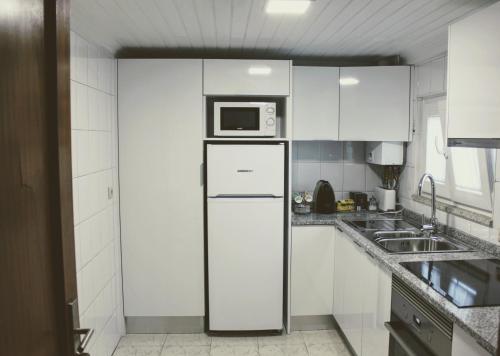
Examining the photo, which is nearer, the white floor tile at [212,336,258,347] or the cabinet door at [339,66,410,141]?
the white floor tile at [212,336,258,347]

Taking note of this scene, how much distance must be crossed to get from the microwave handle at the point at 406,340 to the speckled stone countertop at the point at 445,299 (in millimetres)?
260

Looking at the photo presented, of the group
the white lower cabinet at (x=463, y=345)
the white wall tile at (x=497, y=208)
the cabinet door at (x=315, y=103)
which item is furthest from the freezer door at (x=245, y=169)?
the white lower cabinet at (x=463, y=345)

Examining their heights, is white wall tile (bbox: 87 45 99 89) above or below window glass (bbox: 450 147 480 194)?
above

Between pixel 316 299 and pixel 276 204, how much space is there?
837 mm

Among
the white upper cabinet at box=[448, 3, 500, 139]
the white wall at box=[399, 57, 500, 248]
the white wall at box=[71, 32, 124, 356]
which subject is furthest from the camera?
the white wall at box=[399, 57, 500, 248]

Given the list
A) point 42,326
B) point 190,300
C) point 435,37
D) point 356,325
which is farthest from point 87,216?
point 435,37

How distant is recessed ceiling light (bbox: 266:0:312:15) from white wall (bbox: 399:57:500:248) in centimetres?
128

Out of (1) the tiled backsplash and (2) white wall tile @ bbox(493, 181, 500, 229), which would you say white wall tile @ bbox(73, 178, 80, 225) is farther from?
(2) white wall tile @ bbox(493, 181, 500, 229)

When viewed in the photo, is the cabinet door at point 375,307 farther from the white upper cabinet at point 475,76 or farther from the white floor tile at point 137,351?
the white floor tile at point 137,351

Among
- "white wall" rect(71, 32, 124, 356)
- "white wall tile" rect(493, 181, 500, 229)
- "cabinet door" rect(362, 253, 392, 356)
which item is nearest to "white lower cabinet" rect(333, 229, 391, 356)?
"cabinet door" rect(362, 253, 392, 356)

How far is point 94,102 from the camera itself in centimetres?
259

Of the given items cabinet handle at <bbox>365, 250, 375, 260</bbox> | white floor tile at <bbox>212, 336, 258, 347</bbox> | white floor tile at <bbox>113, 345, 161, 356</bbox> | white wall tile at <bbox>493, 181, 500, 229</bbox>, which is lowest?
white floor tile at <bbox>113, 345, 161, 356</bbox>

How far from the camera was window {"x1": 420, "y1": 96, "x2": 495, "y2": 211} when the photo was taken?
249 cm

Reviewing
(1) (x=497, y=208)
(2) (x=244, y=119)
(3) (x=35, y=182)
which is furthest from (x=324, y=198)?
(3) (x=35, y=182)
